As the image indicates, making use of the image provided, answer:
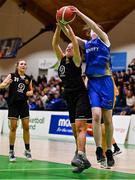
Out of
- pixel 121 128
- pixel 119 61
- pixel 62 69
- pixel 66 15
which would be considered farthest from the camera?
pixel 119 61

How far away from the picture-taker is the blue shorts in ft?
21.6

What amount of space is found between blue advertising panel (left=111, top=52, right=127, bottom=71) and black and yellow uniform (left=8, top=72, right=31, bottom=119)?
14471 mm

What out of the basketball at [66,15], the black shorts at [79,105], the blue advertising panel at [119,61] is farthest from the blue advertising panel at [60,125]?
the basketball at [66,15]

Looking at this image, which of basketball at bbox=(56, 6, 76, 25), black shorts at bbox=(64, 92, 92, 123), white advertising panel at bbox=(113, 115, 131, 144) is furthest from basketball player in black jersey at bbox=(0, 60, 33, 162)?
white advertising panel at bbox=(113, 115, 131, 144)

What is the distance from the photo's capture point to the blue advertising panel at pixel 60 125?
55.6 feet

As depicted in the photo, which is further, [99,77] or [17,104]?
[17,104]

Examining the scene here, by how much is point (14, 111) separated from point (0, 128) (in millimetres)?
11743

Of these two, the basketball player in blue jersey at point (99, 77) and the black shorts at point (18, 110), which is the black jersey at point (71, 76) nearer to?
the basketball player in blue jersey at point (99, 77)

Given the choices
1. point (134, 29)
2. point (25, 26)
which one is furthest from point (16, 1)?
point (134, 29)

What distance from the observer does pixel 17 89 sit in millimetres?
8352

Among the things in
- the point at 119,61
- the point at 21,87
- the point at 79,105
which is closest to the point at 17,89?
the point at 21,87

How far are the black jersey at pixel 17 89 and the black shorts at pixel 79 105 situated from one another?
169 centimetres

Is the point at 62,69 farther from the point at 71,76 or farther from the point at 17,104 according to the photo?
the point at 17,104

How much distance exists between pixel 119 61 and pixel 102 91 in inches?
651
